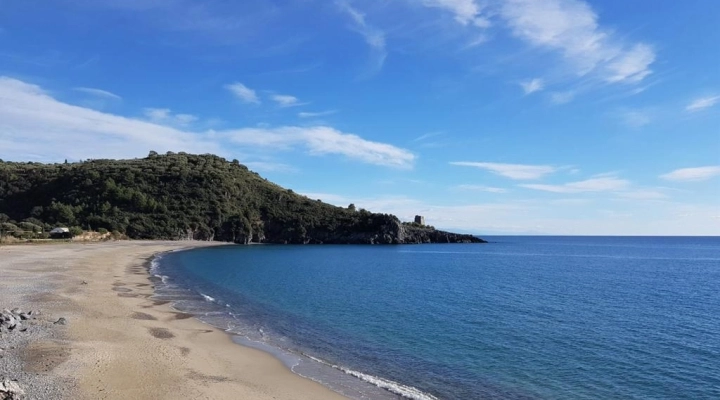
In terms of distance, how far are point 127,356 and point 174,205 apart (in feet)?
370

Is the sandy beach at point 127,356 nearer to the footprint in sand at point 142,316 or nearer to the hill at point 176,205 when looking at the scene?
the footprint in sand at point 142,316

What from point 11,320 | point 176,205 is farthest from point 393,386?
point 176,205

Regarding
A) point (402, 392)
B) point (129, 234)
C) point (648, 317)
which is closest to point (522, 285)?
point (648, 317)

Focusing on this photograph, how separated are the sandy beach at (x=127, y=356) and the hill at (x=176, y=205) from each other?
228 ft

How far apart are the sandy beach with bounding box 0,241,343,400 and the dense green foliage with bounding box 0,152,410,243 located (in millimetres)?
67607

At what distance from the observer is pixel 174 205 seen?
122625mm

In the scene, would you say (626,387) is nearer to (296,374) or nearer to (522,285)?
(296,374)

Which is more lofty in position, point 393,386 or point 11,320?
point 11,320

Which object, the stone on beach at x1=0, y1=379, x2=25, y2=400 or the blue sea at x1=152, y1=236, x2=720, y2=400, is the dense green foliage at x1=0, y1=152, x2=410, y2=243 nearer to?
the blue sea at x1=152, y1=236, x2=720, y2=400

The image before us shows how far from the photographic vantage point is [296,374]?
55.1ft

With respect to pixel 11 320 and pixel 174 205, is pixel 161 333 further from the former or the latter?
pixel 174 205

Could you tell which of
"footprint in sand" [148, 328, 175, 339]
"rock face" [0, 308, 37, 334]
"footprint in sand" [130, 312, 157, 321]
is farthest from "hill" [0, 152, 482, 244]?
"footprint in sand" [148, 328, 175, 339]

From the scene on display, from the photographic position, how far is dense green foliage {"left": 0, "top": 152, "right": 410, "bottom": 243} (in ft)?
348

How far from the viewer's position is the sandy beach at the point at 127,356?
45.4ft
